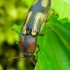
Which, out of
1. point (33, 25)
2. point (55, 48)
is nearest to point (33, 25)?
point (33, 25)

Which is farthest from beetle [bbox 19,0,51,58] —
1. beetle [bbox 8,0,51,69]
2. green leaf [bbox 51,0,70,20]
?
green leaf [bbox 51,0,70,20]

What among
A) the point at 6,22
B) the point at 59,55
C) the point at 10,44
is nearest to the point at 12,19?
the point at 6,22

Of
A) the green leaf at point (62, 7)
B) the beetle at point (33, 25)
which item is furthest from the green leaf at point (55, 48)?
the green leaf at point (62, 7)

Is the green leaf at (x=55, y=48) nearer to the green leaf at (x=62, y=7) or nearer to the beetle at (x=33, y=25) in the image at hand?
the beetle at (x=33, y=25)

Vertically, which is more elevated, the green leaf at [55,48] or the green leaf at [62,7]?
the green leaf at [62,7]

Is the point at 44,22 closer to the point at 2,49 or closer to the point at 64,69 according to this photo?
the point at 64,69
